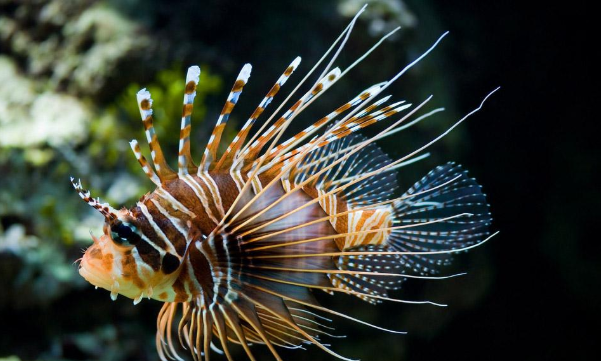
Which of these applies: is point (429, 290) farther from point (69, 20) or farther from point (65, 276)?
point (69, 20)

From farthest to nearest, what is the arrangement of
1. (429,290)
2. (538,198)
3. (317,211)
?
(538,198) → (429,290) → (317,211)

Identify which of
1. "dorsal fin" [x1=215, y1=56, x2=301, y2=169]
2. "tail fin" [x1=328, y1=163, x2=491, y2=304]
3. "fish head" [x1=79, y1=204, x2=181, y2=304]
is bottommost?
"tail fin" [x1=328, y1=163, x2=491, y2=304]

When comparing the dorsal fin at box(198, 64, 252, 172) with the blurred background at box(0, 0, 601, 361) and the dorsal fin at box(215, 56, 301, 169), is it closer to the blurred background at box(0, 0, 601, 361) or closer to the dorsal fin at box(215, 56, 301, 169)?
the dorsal fin at box(215, 56, 301, 169)

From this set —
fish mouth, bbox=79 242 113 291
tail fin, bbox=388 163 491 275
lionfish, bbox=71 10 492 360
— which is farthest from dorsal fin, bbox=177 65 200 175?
tail fin, bbox=388 163 491 275

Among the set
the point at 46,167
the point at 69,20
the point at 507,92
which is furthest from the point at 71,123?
the point at 507,92

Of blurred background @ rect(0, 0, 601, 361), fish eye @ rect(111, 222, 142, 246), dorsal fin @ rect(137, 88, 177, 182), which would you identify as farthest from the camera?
blurred background @ rect(0, 0, 601, 361)

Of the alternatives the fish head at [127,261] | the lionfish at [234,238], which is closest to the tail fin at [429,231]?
the lionfish at [234,238]
